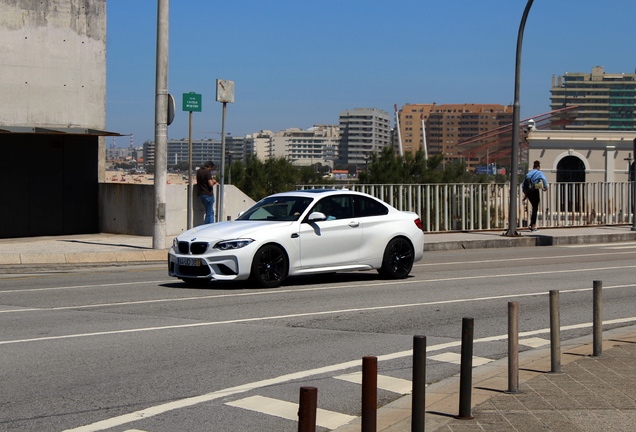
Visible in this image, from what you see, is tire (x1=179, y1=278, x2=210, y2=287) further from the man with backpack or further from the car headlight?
the man with backpack

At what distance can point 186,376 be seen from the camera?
6496mm

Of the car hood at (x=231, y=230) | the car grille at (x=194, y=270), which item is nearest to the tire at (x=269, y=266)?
the car hood at (x=231, y=230)

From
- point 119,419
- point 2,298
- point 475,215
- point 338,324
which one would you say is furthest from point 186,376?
point 475,215

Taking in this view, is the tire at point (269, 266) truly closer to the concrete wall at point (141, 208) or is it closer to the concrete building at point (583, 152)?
the concrete wall at point (141, 208)

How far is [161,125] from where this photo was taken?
55.9 ft

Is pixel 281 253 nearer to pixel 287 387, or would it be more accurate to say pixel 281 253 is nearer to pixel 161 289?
pixel 161 289

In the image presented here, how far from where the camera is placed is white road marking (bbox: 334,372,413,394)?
242 inches

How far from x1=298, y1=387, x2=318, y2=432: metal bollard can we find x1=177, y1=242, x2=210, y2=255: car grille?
8.47m

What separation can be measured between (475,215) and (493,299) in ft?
44.1

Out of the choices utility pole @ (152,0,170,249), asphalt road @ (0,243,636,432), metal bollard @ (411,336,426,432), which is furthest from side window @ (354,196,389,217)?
metal bollard @ (411,336,426,432)

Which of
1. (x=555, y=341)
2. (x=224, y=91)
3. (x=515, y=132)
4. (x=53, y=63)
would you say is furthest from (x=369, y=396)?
(x=53, y=63)

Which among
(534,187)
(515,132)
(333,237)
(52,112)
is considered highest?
(52,112)

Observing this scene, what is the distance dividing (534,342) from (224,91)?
1168 centimetres

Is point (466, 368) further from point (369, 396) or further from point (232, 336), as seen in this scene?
point (232, 336)
